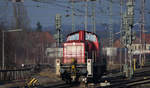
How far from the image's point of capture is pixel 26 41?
214ft

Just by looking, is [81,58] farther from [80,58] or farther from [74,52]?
[74,52]

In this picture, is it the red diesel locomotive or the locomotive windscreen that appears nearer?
the red diesel locomotive

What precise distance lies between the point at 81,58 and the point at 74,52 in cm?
74

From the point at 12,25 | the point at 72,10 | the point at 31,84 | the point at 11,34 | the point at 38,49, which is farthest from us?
the point at 38,49

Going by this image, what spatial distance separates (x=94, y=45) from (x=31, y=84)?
6517 mm

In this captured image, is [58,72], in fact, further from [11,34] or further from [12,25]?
[12,25]

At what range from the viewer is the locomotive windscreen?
22756 mm

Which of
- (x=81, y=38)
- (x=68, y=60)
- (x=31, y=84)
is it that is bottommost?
(x=31, y=84)

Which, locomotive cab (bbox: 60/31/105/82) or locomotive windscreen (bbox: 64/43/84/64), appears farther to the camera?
locomotive windscreen (bbox: 64/43/84/64)

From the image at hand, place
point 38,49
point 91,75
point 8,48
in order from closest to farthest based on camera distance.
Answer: point 91,75
point 8,48
point 38,49

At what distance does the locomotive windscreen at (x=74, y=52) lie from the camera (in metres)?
22.8

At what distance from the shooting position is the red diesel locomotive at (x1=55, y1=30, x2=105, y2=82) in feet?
71.3

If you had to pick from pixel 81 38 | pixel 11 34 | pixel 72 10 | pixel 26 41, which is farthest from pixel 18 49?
pixel 81 38

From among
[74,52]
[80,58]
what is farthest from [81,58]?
[74,52]
